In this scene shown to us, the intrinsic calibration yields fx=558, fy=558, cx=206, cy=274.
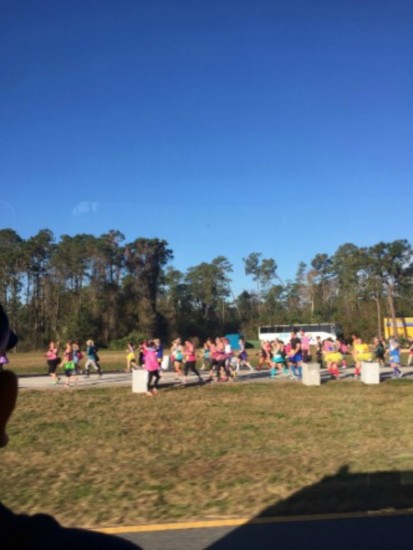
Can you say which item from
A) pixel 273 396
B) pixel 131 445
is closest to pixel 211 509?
pixel 131 445

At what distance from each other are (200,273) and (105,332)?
34745 mm

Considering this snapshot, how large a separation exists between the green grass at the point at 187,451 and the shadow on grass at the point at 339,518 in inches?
5.4

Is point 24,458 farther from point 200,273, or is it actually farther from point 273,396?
point 200,273

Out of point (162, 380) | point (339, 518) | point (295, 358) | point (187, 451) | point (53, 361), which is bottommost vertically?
point (339, 518)

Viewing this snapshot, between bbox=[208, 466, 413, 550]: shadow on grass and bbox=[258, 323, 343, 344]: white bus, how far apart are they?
52256 mm

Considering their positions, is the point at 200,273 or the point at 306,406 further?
the point at 200,273

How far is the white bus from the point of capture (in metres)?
63.9

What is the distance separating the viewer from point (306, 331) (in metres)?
66.2

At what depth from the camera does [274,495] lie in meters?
5.67

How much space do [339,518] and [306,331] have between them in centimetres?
6233

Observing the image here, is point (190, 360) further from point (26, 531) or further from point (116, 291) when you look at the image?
point (116, 291)

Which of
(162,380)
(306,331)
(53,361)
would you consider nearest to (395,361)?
(162,380)

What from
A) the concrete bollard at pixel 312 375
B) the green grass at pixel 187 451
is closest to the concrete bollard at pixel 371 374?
the concrete bollard at pixel 312 375

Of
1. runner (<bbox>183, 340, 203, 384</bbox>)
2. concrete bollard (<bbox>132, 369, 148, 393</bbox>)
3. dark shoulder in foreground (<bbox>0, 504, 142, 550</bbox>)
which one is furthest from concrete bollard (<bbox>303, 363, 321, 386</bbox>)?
dark shoulder in foreground (<bbox>0, 504, 142, 550</bbox>)
